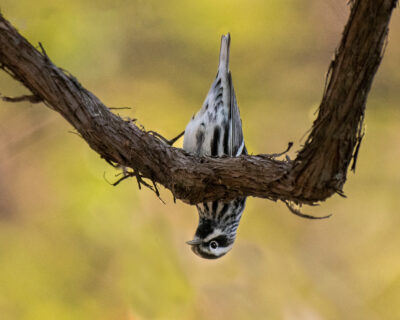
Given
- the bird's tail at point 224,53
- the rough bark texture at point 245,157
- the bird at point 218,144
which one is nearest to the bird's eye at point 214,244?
the bird at point 218,144

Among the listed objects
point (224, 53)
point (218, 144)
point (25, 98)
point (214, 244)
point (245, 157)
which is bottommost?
Result: point (25, 98)

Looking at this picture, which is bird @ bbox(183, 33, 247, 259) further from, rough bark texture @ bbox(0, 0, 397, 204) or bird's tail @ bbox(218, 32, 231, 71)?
rough bark texture @ bbox(0, 0, 397, 204)

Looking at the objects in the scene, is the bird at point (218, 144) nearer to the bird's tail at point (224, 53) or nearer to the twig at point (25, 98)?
the bird's tail at point (224, 53)

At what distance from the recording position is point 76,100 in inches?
67.6

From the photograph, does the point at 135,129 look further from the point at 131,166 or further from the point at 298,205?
the point at 298,205

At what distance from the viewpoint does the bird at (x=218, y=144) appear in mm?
2395

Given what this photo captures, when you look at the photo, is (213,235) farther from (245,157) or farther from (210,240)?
(245,157)

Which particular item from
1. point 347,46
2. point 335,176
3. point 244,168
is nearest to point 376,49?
point 347,46

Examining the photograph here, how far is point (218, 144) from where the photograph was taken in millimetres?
2438

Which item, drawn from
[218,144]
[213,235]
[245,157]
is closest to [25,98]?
[245,157]

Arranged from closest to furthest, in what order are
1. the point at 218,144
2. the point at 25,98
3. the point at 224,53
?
the point at 25,98, the point at 218,144, the point at 224,53

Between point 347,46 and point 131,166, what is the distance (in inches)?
33.2

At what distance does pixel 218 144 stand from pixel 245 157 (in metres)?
0.67

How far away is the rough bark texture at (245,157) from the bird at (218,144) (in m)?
0.42
